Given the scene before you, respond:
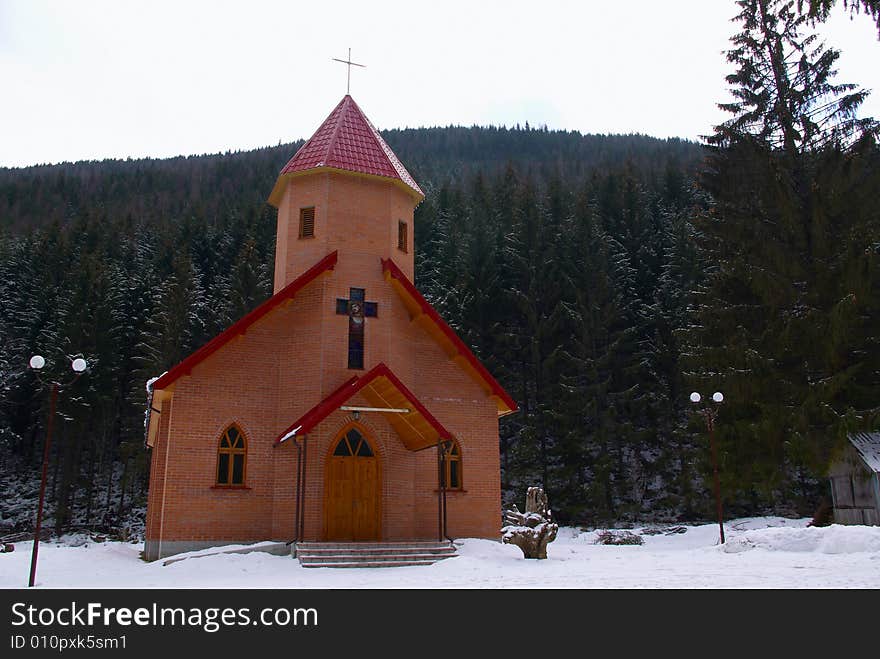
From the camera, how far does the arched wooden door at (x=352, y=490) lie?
17.3 m

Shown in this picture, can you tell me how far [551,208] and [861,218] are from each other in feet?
81.0

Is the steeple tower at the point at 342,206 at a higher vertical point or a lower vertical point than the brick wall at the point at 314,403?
higher

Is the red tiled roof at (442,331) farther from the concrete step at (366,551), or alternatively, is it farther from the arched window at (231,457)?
the arched window at (231,457)

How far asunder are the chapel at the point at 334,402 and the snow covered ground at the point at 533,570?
159cm

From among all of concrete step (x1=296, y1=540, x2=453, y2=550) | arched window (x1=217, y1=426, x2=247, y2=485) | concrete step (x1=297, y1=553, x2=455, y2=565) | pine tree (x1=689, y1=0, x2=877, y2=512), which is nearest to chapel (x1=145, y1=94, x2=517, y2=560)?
arched window (x1=217, y1=426, x2=247, y2=485)

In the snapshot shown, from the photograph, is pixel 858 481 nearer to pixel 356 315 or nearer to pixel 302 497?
pixel 356 315

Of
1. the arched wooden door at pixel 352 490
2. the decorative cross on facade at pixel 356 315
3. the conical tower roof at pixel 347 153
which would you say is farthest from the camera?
the conical tower roof at pixel 347 153

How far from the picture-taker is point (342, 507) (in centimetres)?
1741

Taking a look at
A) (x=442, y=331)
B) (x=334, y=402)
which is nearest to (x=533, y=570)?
(x=334, y=402)

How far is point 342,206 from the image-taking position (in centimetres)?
1956

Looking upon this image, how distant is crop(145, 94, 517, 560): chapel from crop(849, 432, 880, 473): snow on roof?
30.4 feet

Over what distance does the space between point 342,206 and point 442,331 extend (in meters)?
4.18

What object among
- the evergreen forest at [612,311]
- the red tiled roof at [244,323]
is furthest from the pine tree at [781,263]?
the red tiled roof at [244,323]
